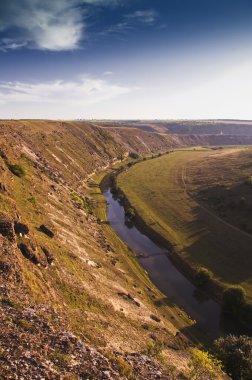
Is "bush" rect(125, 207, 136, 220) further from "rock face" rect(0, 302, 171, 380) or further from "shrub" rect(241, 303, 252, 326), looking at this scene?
"rock face" rect(0, 302, 171, 380)

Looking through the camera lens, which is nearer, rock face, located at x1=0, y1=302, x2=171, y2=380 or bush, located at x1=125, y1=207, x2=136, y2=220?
rock face, located at x1=0, y1=302, x2=171, y2=380

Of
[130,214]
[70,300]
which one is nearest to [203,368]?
[70,300]

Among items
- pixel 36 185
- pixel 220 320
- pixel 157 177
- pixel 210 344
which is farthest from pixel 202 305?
pixel 157 177

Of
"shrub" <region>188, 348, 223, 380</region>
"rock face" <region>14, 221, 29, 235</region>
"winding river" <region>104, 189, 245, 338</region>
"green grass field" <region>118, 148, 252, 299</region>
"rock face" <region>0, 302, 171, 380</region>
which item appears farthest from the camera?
"green grass field" <region>118, 148, 252, 299</region>

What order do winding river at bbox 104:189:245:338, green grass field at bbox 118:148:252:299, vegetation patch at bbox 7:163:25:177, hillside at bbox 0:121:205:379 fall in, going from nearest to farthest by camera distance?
1. hillside at bbox 0:121:205:379
2. winding river at bbox 104:189:245:338
3. green grass field at bbox 118:148:252:299
4. vegetation patch at bbox 7:163:25:177

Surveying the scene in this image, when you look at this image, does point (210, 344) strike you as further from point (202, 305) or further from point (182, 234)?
point (182, 234)

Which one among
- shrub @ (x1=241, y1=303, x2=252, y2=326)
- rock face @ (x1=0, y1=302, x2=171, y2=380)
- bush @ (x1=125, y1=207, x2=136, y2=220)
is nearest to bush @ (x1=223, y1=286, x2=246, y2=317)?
shrub @ (x1=241, y1=303, x2=252, y2=326)
